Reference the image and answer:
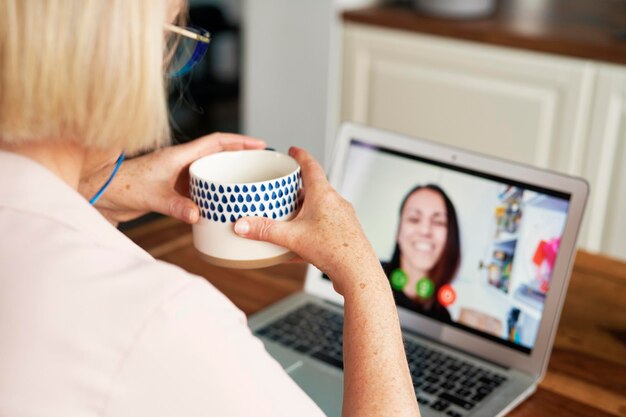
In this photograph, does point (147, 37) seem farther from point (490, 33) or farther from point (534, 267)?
point (490, 33)

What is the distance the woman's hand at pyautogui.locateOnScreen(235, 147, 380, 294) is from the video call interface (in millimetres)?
270

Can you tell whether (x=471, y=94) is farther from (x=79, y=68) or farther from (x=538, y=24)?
(x=79, y=68)

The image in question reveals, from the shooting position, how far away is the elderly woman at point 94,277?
595 millimetres

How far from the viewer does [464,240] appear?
3.61ft

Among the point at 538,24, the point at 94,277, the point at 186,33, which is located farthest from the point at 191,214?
the point at 538,24

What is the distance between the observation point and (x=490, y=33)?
2385 millimetres

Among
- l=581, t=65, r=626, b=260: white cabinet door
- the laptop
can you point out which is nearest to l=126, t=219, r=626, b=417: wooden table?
the laptop

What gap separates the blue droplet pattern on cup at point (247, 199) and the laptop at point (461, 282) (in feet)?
0.86

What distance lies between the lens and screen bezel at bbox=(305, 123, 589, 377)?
1023 mm

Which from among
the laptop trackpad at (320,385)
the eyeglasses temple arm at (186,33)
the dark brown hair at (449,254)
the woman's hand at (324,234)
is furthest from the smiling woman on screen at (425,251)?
the eyeglasses temple arm at (186,33)

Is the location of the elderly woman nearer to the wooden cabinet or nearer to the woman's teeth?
the woman's teeth

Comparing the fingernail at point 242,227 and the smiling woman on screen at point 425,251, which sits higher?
the fingernail at point 242,227

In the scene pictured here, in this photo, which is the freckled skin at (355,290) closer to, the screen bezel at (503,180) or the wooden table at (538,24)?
the screen bezel at (503,180)

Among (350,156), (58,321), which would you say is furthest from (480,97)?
(58,321)
